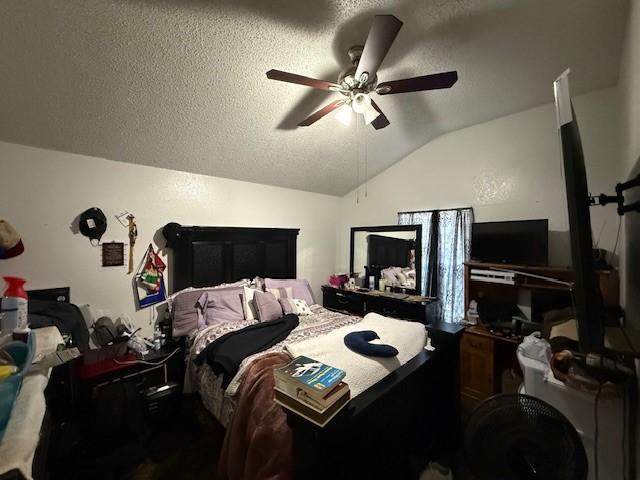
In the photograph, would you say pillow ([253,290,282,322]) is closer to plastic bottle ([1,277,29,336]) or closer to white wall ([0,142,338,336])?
white wall ([0,142,338,336])

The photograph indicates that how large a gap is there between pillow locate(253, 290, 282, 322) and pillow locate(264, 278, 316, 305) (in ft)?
1.08

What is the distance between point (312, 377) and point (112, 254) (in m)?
2.31

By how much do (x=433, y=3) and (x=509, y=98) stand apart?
54.9 inches

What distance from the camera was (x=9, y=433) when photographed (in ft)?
2.19

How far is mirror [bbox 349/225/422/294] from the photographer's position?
3264 mm

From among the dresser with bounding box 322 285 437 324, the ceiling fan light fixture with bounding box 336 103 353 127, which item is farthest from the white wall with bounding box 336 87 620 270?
the ceiling fan light fixture with bounding box 336 103 353 127

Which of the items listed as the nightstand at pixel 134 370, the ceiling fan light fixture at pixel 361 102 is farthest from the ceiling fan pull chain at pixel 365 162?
the nightstand at pixel 134 370

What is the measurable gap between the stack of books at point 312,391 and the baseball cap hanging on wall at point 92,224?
218 centimetres

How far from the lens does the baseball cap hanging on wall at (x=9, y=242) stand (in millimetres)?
1845

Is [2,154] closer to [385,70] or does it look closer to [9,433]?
[9,433]

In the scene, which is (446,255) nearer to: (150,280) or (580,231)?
(580,231)

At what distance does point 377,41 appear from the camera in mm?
1332

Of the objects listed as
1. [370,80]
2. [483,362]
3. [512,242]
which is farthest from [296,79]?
[483,362]

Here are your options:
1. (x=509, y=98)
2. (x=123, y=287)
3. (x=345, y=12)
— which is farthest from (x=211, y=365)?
(x=509, y=98)
